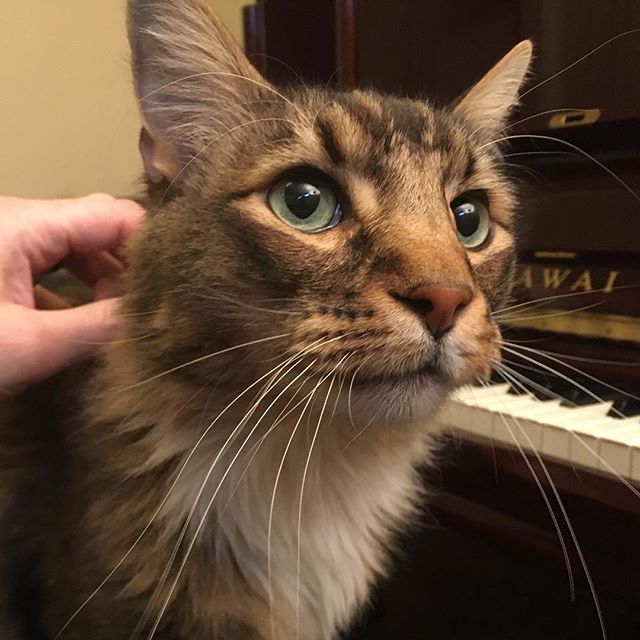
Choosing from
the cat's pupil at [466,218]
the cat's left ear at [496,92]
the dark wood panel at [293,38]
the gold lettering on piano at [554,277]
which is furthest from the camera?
the dark wood panel at [293,38]

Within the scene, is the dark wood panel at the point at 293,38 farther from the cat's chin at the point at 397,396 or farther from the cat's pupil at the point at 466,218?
the cat's chin at the point at 397,396

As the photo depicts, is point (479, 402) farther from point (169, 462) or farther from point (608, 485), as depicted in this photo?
point (169, 462)

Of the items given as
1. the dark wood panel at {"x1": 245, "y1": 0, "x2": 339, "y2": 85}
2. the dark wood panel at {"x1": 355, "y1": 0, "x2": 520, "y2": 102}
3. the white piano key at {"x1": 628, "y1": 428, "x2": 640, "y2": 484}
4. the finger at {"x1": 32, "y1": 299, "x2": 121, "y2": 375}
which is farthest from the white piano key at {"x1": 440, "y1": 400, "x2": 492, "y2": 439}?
the dark wood panel at {"x1": 245, "y1": 0, "x2": 339, "y2": 85}

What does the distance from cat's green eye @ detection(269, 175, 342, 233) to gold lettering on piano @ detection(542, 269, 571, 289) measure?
0.61 m

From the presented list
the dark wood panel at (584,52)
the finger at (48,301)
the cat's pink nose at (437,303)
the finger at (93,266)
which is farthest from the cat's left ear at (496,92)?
the finger at (48,301)

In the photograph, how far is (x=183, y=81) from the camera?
85 cm

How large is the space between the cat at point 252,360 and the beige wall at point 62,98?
1241mm

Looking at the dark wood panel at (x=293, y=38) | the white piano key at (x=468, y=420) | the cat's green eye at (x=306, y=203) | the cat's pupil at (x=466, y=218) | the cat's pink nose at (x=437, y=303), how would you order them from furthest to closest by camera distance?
the dark wood panel at (x=293, y=38), the white piano key at (x=468, y=420), the cat's pupil at (x=466, y=218), the cat's green eye at (x=306, y=203), the cat's pink nose at (x=437, y=303)

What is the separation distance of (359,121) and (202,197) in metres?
0.20

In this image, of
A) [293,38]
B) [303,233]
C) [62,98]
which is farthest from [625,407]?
[62,98]

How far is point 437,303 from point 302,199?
7.8 inches

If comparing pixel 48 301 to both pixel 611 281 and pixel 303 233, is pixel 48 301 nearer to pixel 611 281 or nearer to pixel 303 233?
pixel 303 233

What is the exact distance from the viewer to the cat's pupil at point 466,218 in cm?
90

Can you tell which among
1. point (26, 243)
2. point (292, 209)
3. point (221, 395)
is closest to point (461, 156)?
point (292, 209)
